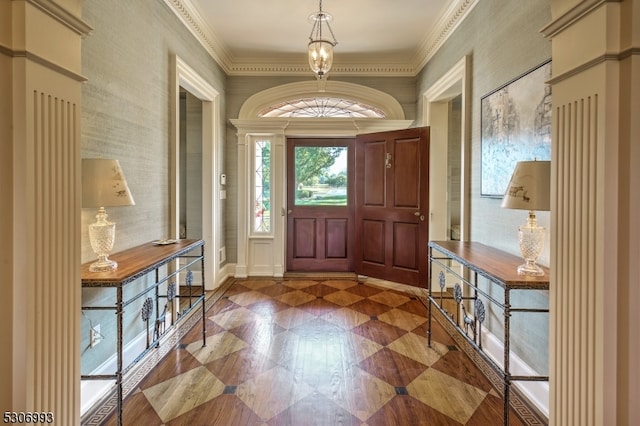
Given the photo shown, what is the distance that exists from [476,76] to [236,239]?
3628 mm

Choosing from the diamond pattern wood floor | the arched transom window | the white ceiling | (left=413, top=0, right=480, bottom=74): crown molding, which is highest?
the white ceiling

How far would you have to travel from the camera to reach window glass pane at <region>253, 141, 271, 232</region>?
495 cm

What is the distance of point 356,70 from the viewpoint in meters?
4.84

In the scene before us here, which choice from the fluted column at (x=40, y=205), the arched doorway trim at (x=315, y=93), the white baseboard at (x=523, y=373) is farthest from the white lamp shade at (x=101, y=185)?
the arched doorway trim at (x=315, y=93)

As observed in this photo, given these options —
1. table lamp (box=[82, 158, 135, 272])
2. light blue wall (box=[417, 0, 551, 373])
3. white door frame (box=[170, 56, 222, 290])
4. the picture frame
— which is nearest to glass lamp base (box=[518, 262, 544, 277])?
light blue wall (box=[417, 0, 551, 373])

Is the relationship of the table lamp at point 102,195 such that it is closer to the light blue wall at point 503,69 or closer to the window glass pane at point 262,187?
the light blue wall at point 503,69

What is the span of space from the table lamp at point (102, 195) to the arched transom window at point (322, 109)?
11.2 feet

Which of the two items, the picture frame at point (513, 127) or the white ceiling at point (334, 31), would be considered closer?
the picture frame at point (513, 127)

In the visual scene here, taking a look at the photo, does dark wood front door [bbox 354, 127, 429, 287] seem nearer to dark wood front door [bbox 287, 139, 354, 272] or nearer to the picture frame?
dark wood front door [bbox 287, 139, 354, 272]

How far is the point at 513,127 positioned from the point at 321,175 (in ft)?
10.1

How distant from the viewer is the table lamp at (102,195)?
1761 millimetres

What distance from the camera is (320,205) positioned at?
5.19 m

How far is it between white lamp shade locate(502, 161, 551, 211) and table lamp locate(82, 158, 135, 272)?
211 centimetres

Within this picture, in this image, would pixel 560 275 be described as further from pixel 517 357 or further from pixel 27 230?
pixel 27 230
